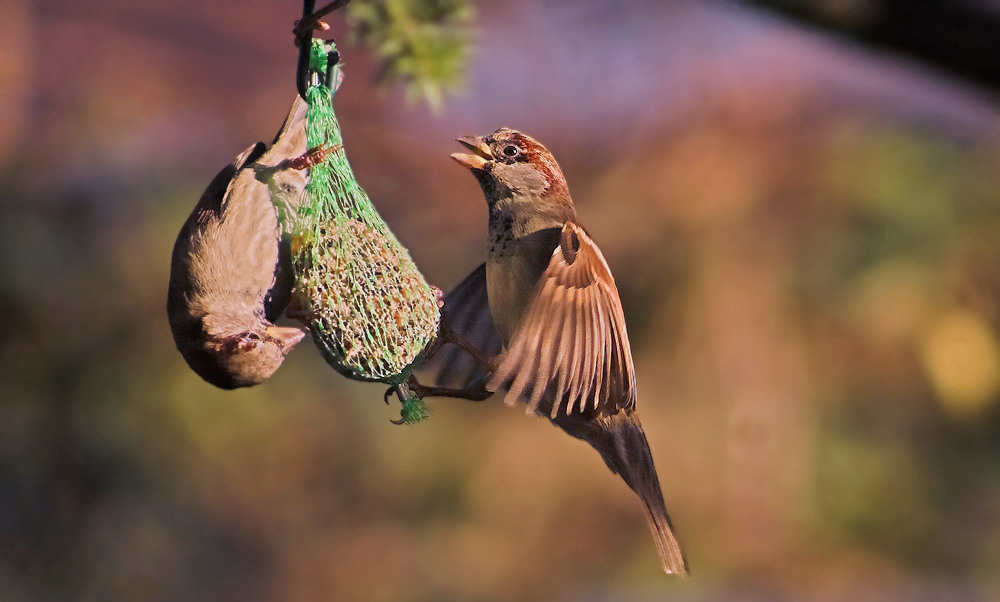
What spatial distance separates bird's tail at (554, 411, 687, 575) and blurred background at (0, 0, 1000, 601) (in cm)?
390

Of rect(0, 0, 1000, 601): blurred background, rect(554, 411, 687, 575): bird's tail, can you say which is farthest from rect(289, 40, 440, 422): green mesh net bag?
rect(0, 0, 1000, 601): blurred background

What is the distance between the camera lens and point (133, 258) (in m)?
6.28

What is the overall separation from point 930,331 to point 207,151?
4886 millimetres

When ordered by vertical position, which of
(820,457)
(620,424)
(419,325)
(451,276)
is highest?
(419,325)

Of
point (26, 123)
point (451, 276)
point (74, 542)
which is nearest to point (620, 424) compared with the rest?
point (451, 276)

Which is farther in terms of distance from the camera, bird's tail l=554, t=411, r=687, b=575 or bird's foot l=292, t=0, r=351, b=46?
bird's tail l=554, t=411, r=687, b=575

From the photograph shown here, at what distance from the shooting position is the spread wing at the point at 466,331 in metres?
2.73

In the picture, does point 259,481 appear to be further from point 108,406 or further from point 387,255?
point 387,255

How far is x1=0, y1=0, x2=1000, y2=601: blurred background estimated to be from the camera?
639cm

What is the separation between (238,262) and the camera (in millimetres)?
2424

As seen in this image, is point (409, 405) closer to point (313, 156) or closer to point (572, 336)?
point (572, 336)

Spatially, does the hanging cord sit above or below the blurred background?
above

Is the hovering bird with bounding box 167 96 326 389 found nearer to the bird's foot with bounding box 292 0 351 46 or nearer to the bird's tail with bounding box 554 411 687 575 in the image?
the bird's foot with bounding box 292 0 351 46

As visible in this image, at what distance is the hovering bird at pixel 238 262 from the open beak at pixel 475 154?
366 mm
